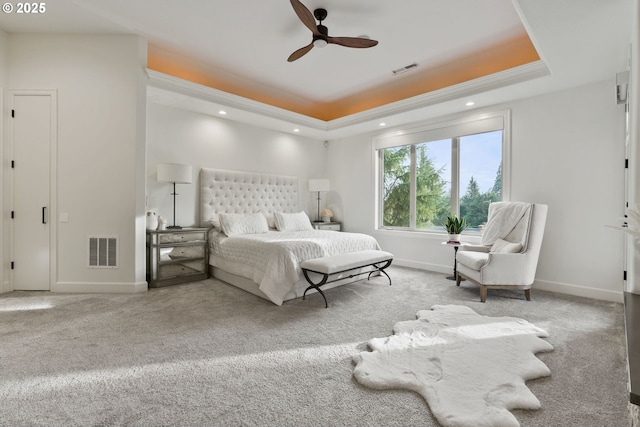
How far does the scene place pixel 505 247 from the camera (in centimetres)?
363

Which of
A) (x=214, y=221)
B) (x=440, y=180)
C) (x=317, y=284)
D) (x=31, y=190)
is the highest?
(x=440, y=180)

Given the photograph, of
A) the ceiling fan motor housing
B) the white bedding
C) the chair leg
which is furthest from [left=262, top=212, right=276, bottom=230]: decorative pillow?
the chair leg

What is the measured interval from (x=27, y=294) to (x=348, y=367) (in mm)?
3961

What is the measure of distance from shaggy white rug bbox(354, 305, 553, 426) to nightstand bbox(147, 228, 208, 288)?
9.91ft

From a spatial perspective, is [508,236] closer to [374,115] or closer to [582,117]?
[582,117]

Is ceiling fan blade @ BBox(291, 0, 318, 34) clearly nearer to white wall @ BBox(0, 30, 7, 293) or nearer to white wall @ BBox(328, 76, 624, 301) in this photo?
white wall @ BBox(328, 76, 624, 301)

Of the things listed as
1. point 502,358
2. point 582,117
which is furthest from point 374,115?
point 502,358

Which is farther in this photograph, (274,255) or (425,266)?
(425,266)

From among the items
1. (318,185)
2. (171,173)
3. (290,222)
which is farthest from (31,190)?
(318,185)

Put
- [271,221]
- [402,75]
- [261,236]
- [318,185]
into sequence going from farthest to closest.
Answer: [318,185]
[271,221]
[402,75]
[261,236]

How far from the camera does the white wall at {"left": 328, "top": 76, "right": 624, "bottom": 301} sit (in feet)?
11.3

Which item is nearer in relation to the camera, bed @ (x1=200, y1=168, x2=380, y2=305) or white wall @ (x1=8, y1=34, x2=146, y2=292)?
bed @ (x1=200, y1=168, x2=380, y2=305)

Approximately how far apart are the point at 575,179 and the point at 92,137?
6.06 metres

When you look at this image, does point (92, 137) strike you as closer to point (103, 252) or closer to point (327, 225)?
point (103, 252)
